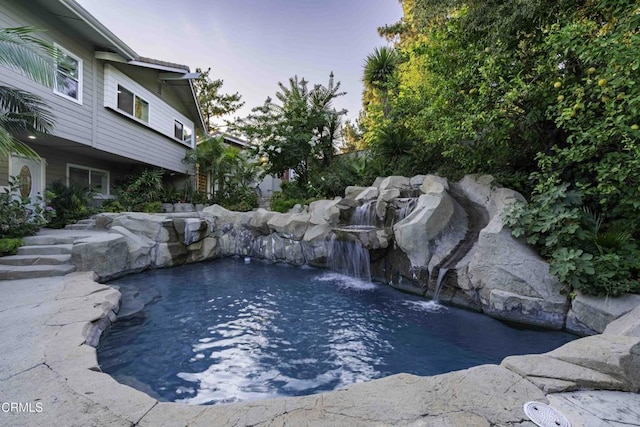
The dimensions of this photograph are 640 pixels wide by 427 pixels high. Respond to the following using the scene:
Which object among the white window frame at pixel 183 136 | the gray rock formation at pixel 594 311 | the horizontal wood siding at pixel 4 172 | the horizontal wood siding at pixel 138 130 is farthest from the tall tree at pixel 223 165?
the gray rock formation at pixel 594 311

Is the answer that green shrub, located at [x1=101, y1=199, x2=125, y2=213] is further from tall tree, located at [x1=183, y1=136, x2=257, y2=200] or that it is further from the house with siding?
tall tree, located at [x1=183, y1=136, x2=257, y2=200]

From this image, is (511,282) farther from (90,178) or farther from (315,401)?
(90,178)

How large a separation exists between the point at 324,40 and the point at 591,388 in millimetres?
15691

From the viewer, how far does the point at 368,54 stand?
46.4 ft

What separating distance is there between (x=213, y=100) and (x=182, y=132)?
31.0 feet

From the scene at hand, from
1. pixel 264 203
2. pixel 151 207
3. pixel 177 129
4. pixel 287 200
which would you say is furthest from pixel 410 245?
pixel 177 129

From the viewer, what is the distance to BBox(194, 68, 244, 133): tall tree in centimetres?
2206

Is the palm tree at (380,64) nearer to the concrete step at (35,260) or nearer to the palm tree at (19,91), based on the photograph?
the palm tree at (19,91)

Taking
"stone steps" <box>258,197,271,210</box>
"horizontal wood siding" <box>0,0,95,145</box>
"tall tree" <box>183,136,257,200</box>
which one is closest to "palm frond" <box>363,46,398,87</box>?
"tall tree" <box>183,136,257,200</box>

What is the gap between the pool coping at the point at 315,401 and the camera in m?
1.83

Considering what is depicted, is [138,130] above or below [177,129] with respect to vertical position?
below

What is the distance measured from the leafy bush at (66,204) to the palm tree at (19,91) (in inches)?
99.3

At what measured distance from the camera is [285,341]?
3869 millimetres

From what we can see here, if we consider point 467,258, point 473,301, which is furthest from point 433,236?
point 473,301
